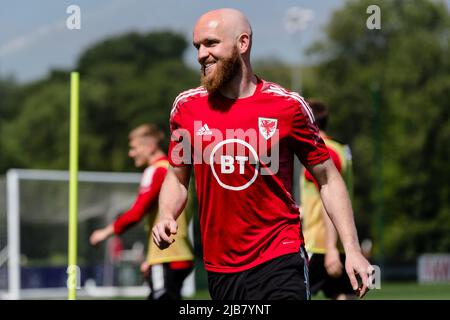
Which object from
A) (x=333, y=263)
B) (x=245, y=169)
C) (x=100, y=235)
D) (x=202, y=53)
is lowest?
(x=333, y=263)

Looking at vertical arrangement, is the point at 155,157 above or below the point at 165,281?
→ above

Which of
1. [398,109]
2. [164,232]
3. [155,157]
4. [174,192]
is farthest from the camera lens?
[398,109]

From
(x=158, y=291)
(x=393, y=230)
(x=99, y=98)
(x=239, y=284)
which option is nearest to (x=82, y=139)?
(x=99, y=98)

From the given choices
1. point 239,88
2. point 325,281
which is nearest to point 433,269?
point 325,281

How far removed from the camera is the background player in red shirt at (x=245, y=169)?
18.8ft

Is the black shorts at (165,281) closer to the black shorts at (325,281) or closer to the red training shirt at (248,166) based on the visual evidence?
the black shorts at (325,281)

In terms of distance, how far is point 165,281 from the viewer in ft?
34.0

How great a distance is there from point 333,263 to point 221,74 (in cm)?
388

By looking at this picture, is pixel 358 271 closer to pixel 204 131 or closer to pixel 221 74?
pixel 204 131

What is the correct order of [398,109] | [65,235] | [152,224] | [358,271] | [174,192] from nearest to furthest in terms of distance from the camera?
[358,271] < [174,192] < [152,224] < [65,235] < [398,109]

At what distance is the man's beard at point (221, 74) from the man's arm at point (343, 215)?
685 mm

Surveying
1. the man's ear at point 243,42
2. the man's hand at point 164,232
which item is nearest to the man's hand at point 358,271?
the man's hand at point 164,232

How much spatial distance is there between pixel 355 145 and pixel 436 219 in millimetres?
8623

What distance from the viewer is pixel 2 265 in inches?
888
